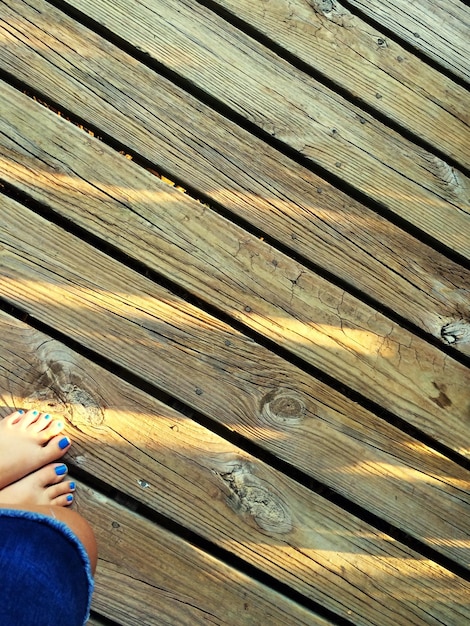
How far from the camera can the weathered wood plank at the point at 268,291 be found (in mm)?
1470

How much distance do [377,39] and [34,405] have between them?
1292 mm

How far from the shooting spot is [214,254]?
1.50 meters

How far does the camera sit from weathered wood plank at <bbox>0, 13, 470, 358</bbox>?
149cm

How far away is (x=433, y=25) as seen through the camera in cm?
165

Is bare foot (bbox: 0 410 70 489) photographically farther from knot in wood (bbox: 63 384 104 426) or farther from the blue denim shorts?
the blue denim shorts

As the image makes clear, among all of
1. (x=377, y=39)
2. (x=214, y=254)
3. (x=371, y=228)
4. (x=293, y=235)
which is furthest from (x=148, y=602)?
(x=377, y=39)

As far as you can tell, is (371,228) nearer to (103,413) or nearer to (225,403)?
(225,403)

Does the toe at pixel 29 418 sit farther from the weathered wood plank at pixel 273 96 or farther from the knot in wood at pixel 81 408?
the weathered wood plank at pixel 273 96

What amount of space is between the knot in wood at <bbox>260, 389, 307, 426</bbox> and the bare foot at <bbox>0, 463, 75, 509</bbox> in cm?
49


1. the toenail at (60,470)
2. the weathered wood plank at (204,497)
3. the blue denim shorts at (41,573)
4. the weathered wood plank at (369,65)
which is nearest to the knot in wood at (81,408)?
the weathered wood plank at (204,497)

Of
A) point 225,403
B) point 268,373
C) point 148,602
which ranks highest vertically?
point 268,373

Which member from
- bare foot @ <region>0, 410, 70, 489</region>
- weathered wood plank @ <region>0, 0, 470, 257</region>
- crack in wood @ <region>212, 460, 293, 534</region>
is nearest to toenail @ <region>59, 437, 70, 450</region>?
bare foot @ <region>0, 410, 70, 489</region>

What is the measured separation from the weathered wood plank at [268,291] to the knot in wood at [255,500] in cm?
32

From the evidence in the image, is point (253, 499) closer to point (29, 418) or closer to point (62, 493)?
point (62, 493)
